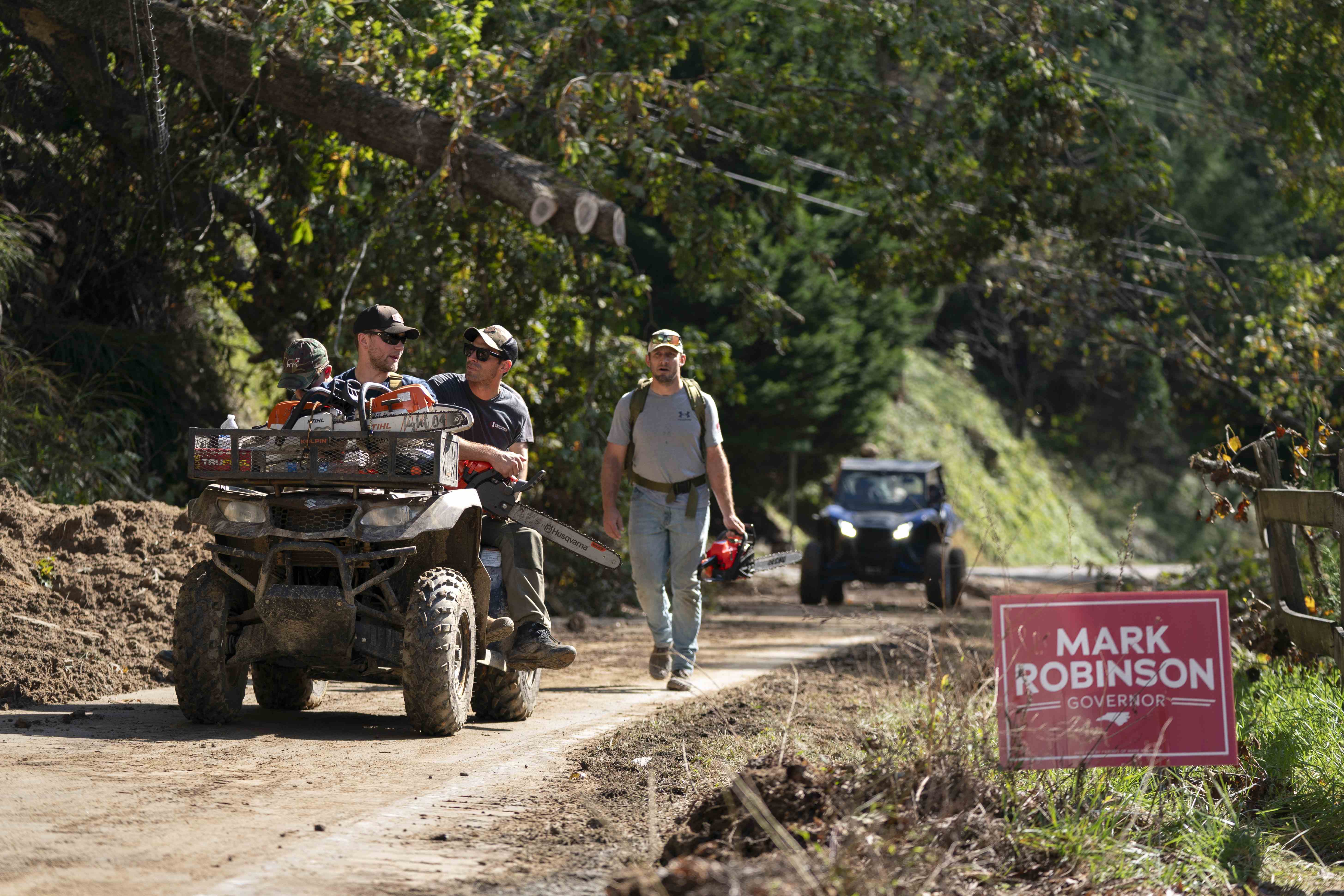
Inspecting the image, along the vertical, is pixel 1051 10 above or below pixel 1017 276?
above

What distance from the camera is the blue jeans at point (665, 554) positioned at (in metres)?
8.64

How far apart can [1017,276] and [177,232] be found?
10.7 meters

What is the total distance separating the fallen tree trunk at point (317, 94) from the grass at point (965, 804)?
5.45m

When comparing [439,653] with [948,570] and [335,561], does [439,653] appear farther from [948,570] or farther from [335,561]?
[948,570]

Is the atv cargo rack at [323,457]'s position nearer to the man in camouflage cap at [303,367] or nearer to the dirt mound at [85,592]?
the man in camouflage cap at [303,367]

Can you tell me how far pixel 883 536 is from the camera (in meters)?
17.0

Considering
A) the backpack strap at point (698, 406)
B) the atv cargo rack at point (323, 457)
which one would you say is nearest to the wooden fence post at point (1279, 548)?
the backpack strap at point (698, 406)

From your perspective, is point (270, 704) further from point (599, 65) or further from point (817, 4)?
point (817, 4)

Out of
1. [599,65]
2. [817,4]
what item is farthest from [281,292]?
[817,4]

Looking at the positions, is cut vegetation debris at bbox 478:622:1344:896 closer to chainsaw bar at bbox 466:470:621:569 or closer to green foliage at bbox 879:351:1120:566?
chainsaw bar at bbox 466:470:621:569

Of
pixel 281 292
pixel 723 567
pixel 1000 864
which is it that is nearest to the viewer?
pixel 1000 864

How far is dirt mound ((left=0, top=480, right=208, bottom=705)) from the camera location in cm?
775

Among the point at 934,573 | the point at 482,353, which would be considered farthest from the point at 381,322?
the point at 934,573

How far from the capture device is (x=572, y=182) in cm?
1103
